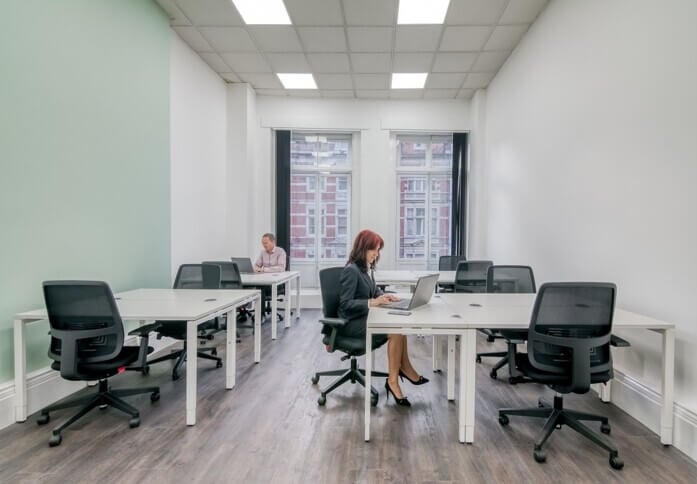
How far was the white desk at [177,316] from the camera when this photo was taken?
235 centimetres

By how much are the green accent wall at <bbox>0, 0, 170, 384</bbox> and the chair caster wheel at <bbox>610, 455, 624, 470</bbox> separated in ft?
12.0

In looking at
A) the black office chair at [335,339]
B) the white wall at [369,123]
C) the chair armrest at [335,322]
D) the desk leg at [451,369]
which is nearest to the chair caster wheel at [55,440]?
the black office chair at [335,339]

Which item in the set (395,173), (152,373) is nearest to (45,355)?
(152,373)

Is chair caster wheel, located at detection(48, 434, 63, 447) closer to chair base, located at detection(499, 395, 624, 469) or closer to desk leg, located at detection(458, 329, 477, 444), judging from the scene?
desk leg, located at detection(458, 329, 477, 444)

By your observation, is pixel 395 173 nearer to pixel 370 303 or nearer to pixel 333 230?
pixel 333 230

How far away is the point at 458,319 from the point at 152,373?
2769 millimetres

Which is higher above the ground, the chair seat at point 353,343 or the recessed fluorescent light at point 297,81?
the recessed fluorescent light at point 297,81

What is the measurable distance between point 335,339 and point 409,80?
4290 mm

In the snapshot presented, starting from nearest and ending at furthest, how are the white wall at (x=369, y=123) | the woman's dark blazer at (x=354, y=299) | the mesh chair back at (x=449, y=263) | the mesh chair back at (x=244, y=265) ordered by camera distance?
the woman's dark blazer at (x=354, y=299)
the mesh chair back at (x=244, y=265)
the mesh chair back at (x=449, y=263)
the white wall at (x=369, y=123)

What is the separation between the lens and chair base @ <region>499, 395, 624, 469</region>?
2010 mm

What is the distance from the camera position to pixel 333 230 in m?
6.61

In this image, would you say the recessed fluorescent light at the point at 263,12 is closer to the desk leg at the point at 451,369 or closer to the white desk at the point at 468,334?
the white desk at the point at 468,334

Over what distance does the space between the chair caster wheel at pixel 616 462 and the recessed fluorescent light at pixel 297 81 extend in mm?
5323

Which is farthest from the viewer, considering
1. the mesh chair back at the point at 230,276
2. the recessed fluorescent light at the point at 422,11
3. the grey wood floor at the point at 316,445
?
the mesh chair back at the point at 230,276
